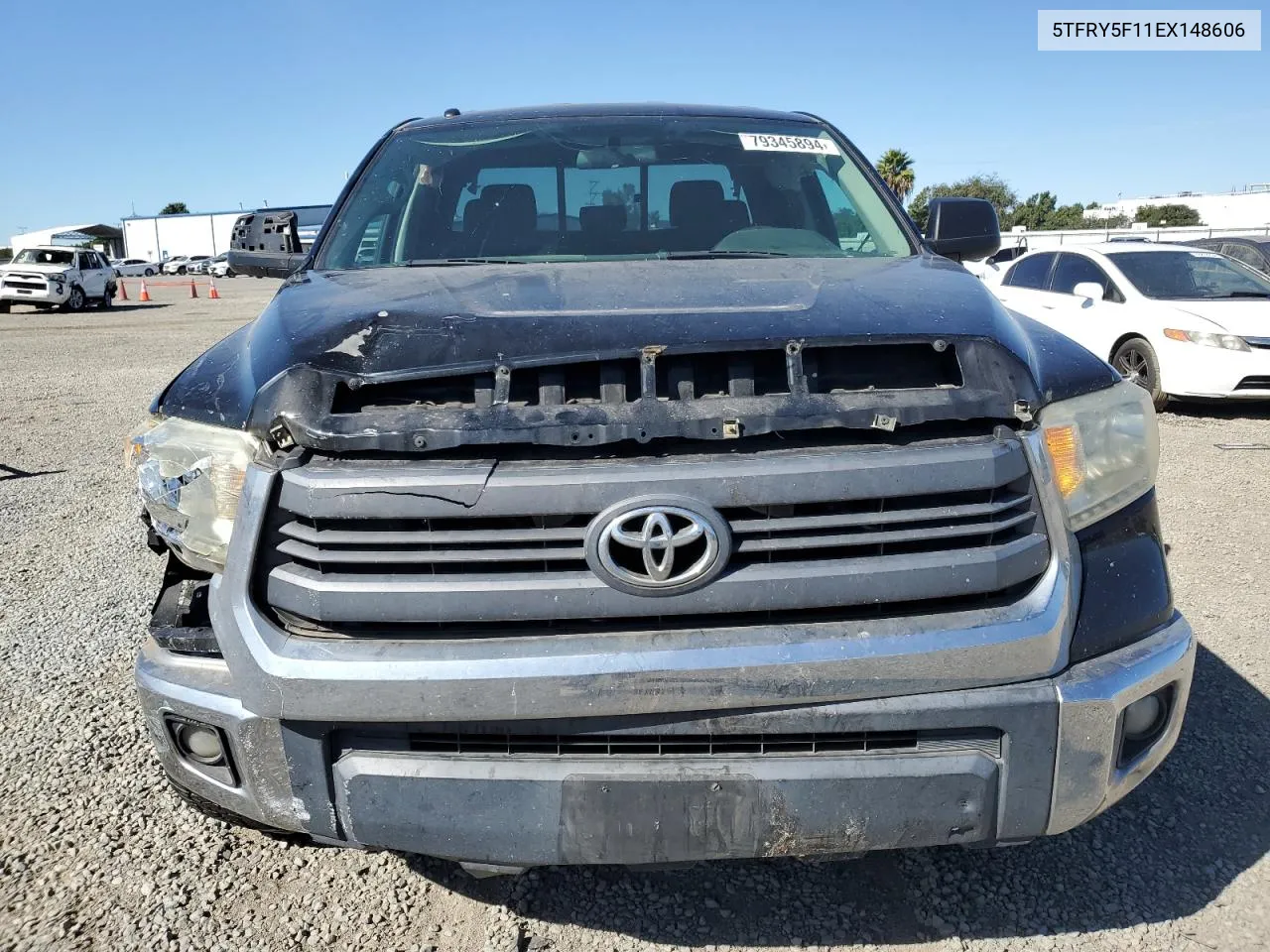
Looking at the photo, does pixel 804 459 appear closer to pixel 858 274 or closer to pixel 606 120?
pixel 858 274

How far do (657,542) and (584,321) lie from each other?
0.53 m

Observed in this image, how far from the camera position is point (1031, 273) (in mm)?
10930

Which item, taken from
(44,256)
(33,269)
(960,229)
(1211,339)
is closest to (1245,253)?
(1211,339)

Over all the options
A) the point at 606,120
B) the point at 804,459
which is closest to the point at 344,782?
the point at 804,459

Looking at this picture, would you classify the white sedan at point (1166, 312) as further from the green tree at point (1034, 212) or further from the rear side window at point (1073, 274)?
the green tree at point (1034, 212)

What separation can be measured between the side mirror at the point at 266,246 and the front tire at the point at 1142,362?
764 centimetres

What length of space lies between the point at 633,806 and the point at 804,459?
713 mm

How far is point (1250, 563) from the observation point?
4766mm

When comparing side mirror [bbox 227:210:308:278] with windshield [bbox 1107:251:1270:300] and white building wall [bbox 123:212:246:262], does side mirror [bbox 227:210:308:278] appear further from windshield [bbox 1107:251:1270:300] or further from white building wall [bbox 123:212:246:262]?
white building wall [bbox 123:212:246:262]

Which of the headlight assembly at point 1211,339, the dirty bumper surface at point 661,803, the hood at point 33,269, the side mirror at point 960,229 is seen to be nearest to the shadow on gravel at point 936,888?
the dirty bumper surface at point 661,803

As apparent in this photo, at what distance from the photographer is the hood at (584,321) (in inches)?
75.6

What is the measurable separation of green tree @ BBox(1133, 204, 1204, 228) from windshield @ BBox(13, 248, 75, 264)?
195ft

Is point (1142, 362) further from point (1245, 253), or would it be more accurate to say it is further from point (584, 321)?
point (584, 321)

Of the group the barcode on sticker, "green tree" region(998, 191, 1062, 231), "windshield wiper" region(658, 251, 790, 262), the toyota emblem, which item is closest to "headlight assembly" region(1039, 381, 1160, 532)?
the toyota emblem
